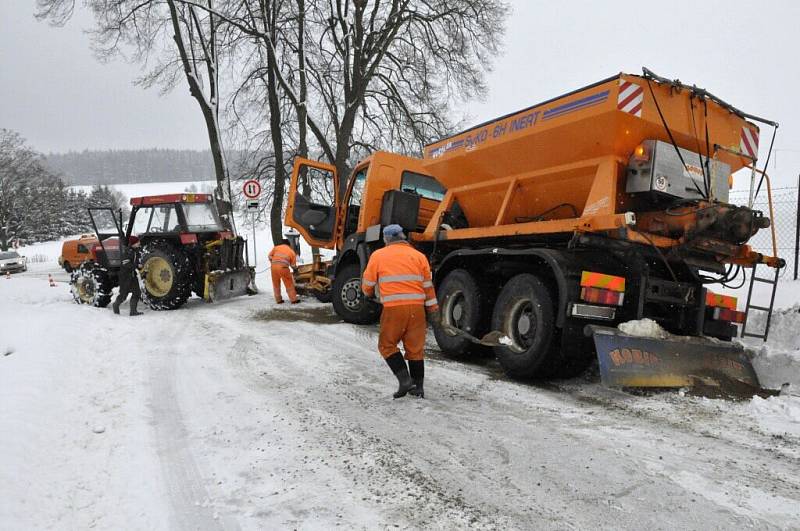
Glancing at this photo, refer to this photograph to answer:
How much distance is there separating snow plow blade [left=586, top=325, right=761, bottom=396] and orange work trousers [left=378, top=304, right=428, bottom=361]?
1420 millimetres

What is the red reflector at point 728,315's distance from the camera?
5.09m

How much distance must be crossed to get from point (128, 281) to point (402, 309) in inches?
256

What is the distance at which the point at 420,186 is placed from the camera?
8164mm

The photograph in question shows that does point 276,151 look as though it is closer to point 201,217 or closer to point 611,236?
point 201,217

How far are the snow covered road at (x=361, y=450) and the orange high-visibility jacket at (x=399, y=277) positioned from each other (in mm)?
824

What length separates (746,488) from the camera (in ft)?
8.48

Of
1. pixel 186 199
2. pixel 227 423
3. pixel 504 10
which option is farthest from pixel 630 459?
pixel 504 10

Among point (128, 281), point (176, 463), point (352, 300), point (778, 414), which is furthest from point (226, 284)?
point (778, 414)

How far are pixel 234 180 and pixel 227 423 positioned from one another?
16.2 metres

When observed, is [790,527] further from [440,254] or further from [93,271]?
[93,271]

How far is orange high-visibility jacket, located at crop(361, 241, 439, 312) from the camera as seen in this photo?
4.19 m

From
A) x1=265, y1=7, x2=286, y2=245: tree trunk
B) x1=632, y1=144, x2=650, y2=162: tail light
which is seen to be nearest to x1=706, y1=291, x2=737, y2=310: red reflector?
x1=632, y1=144, x2=650, y2=162: tail light

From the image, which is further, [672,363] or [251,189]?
[251,189]

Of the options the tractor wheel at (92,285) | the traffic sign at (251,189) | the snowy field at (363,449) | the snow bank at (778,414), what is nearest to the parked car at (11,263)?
the traffic sign at (251,189)
